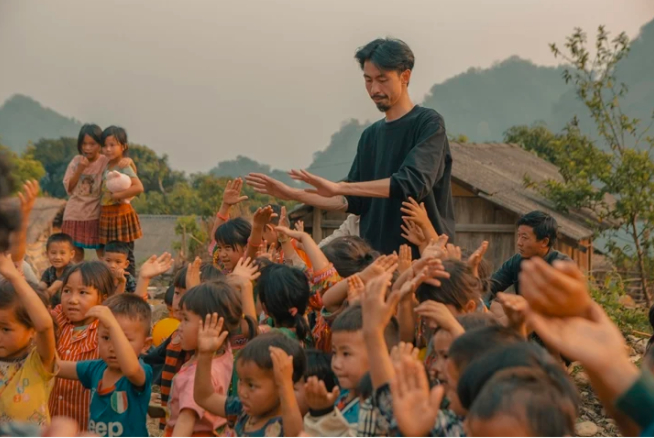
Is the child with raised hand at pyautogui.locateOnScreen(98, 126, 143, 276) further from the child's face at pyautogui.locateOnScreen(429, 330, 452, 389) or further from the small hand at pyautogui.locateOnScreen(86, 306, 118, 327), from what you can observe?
the child's face at pyautogui.locateOnScreen(429, 330, 452, 389)

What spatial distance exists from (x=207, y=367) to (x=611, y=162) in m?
10.3

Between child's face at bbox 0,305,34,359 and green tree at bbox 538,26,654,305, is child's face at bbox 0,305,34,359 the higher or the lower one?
the lower one

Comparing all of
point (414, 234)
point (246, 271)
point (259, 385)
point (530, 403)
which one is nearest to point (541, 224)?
point (414, 234)

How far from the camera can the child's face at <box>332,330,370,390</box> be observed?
3266 mm

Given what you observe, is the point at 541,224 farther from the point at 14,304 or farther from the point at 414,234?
the point at 14,304

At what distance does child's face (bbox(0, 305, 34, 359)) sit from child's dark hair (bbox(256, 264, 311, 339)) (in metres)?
1.08

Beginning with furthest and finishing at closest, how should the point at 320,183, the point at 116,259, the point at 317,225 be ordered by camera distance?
the point at 317,225 < the point at 116,259 < the point at 320,183

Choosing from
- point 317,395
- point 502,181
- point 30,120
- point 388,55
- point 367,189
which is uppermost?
point 30,120

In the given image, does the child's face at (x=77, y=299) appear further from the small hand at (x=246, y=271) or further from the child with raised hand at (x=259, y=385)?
the child with raised hand at (x=259, y=385)

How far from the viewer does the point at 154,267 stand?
15.2ft

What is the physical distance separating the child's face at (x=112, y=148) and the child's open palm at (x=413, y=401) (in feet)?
16.3

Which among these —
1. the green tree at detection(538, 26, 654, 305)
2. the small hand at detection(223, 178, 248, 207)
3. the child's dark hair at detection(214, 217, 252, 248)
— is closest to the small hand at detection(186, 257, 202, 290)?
the child's dark hair at detection(214, 217, 252, 248)

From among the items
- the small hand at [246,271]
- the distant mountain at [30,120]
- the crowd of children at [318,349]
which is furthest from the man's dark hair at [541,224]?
the distant mountain at [30,120]

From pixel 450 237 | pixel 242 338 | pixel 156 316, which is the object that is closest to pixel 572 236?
pixel 156 316
